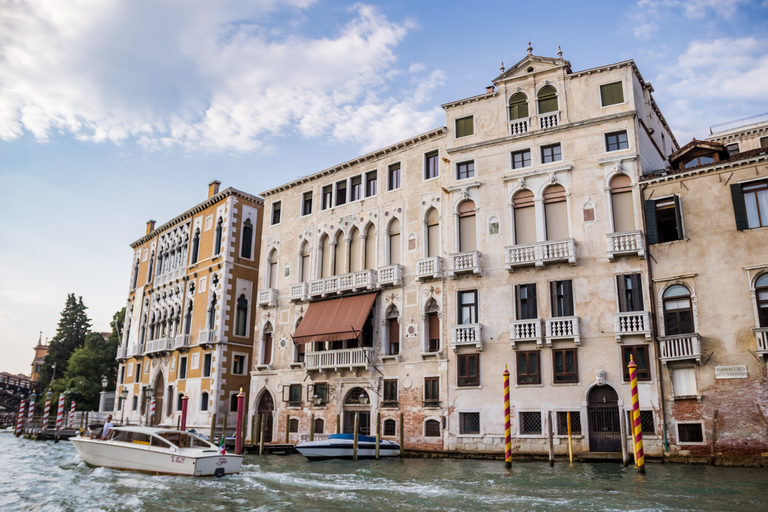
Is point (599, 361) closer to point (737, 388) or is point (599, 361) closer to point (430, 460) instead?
point (737, 388)

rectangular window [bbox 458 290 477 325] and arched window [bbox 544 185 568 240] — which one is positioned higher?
arched window [bbox 544 185 568 240]

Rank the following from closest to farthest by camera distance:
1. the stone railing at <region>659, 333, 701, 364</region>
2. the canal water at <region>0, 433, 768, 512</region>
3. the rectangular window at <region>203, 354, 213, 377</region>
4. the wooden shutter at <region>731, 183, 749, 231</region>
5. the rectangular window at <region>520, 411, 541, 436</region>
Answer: the canal water at <region>0, 433, 768, 512</region> → the stone railing at <region>659, 333, 701, 364</region> → the wooden shutter at <region>731, 183, 749, 231</region> → the rectangular window at <region>520, 411, 541, 436</region> → the rectangular window at <region>203, 354, 213, 377</region>

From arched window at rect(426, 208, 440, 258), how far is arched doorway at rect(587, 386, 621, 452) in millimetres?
8629

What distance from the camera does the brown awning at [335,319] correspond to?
26594 mm

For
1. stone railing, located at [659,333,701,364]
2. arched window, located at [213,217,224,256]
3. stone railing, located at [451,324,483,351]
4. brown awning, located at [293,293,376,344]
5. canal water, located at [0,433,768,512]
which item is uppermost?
arched window, located at [213,217,224,256]

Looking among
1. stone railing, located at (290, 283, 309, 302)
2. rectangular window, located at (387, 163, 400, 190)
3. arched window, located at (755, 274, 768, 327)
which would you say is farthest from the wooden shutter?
stone railing, located at (290, 283, 309, 302)

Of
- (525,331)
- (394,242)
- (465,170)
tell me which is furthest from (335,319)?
(525,331)

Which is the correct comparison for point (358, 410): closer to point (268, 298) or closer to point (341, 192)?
point (268, 298)

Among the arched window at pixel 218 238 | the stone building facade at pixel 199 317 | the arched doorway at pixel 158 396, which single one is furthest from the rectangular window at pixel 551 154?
the arched doorway at pixel 158 396

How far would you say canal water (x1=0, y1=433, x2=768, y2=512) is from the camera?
12.8 meters

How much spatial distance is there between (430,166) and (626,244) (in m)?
9.34

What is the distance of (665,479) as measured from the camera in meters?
15.6

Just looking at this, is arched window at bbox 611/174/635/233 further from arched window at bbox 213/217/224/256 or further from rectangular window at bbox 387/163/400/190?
arched window at bbox 213/217/224/256

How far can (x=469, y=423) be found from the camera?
23328 millimetres
